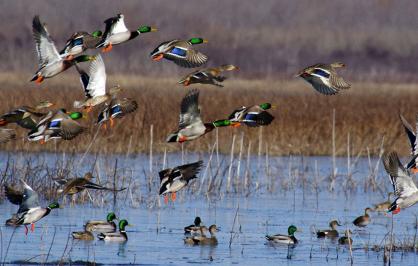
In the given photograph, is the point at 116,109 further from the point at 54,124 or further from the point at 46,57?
the point at 46,57

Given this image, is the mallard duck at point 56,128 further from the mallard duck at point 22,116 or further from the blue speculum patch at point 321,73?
the blue speculum patch at point 321,73

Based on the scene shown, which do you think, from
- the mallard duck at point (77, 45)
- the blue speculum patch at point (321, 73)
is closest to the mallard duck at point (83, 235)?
the mallard duck at point (77, 45)

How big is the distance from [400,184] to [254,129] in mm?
10906

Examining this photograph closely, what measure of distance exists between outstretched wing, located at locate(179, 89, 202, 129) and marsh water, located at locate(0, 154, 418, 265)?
5.25 ft

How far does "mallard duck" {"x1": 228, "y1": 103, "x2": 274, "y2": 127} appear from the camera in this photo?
14141mm

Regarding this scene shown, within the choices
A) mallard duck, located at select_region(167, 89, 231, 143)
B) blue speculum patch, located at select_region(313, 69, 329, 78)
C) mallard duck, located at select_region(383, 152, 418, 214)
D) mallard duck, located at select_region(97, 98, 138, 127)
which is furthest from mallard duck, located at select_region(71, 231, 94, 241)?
mallard duck, located at select_region(383, 152, 418, 214)

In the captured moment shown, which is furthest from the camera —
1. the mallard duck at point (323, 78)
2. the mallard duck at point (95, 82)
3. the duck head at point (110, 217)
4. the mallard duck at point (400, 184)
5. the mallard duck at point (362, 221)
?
the mallard duck at point (362, 221)

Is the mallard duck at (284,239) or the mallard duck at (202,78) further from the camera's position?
the mallard duck at (284,239)

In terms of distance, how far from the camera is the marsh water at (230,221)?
48.4 ft

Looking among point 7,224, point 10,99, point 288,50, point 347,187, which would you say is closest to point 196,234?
Result: point 7,224

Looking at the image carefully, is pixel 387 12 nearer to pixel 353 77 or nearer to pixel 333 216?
pixel 353 77

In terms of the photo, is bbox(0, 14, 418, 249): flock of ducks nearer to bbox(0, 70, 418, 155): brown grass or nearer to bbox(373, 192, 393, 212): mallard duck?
bbox(373, 192, 393, 212): mallard duck

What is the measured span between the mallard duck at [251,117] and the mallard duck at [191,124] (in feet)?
0.46

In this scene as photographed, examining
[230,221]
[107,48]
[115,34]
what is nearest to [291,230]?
[230,221]
